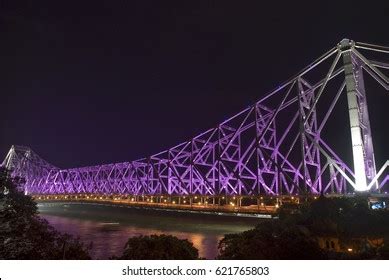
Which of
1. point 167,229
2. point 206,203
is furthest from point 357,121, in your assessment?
point 206,203

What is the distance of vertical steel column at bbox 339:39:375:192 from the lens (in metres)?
35.5

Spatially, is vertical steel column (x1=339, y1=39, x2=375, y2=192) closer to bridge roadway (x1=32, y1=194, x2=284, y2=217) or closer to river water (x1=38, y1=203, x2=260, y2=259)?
bridge roadway (x1=32, y1=194, x2=284, y2=217)

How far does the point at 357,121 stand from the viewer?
36.3 meters

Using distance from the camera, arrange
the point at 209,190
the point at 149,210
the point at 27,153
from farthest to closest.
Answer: the point at 27,153 < the point at 149,210 < the point at 209,190

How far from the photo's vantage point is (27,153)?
140 metres

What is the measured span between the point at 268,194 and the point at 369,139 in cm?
1715

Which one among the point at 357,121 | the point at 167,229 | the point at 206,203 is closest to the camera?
the point at 357,121

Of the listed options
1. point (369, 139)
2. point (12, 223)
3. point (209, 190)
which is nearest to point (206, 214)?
point (209, 190)

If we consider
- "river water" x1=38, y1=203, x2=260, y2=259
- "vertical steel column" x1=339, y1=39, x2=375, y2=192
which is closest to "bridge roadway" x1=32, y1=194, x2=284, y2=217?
"river water" x1=38, y1=203, x2=260, y2=259

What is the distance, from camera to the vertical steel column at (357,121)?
35500 mm

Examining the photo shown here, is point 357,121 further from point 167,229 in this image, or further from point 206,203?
point 206,203

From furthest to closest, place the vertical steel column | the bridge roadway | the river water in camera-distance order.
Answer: the bridge roadway → the vertical steel column → the river water
